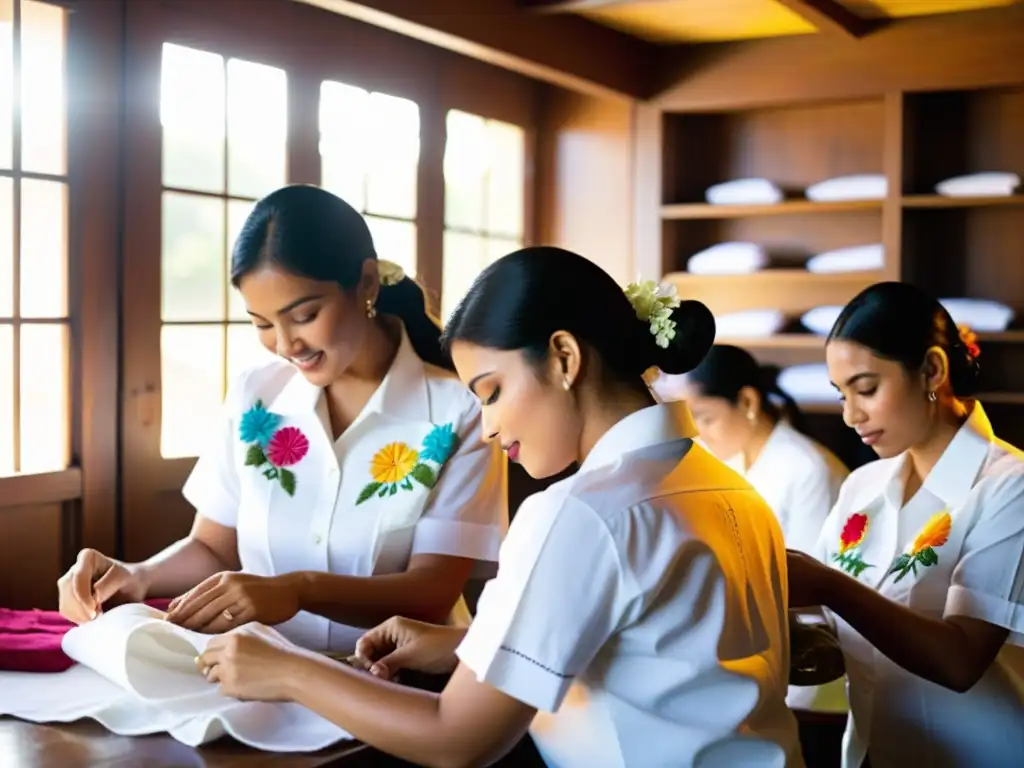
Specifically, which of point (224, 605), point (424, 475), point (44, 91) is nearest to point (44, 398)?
point (44, 91)

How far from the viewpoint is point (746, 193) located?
16.2 feet

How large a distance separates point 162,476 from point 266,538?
1029mm

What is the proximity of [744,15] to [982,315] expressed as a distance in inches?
52.2

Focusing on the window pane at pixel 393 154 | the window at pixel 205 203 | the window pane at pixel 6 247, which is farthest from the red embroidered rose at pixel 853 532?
the window pane at pixel 393 154

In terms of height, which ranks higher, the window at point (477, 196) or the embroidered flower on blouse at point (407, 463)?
the window at point (477, 196)

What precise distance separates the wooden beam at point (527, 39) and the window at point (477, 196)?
1.14 ft

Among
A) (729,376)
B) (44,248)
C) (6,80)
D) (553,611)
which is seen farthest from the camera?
(729,376)

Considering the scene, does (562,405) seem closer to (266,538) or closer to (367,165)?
(266,538)

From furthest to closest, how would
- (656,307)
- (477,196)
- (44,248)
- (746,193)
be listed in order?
1. (746,193)
2. (477,196)
3. (44,248)
4. (656,307)

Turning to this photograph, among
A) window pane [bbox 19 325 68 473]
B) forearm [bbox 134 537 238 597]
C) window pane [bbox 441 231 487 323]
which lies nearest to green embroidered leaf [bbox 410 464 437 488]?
forearm [bbox 134 537 238 597]

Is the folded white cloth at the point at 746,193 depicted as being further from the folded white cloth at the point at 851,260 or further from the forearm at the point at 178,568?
the forearm at the point at 178,568

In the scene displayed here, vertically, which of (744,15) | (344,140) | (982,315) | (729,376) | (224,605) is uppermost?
(744,15)

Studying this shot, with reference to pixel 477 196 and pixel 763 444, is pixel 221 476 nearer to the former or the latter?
pixel 763 444

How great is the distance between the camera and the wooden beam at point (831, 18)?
396 centimetres
